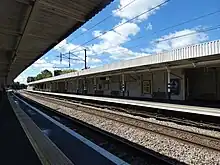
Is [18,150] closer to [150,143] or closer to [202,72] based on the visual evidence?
[150,143]

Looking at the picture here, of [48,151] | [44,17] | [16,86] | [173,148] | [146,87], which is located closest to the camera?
[48,151]

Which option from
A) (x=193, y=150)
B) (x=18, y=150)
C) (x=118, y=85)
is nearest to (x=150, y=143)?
(x=193, y=150)

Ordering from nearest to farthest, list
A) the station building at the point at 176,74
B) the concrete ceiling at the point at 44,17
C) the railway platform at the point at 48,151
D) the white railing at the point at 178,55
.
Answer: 1. the railway platform at the point at 48,151
2. the concrete ceiling at the point at 44,17
3. the white railing at the point at 178,55
4. the station building at the point at 176,74

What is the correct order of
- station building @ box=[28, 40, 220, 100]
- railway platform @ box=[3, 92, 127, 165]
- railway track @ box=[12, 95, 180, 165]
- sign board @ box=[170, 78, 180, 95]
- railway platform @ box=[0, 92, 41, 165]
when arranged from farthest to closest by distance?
1. sign board @ box=[170, 78, 180, 95]
2. station building @ box=[28, 40, 220, 100]
3. railway track @ box=[12, 95, 180, 165]
4. railway platform @ box=[3, 92, 127, 165]
5. railway platform @ box=[0, 92, 41, 165]

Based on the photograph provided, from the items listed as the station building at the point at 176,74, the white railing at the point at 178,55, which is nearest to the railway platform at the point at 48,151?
the white railing at the point at 178,55

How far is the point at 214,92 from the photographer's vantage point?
2069 cm

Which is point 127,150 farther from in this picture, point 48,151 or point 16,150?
point 16,150

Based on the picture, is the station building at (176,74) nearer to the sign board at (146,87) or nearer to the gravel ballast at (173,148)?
the sign board at (146,87)

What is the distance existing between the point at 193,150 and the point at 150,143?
140 centimetres

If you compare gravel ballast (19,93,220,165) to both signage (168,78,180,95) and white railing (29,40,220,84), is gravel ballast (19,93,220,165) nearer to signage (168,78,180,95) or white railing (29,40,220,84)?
white railing (29,40,220,84)

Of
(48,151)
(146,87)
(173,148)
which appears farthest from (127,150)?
(146,87)

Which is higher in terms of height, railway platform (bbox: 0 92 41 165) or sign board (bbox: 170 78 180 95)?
sign board (bbox: 170 78 180 95)

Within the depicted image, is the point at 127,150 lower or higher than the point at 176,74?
lower

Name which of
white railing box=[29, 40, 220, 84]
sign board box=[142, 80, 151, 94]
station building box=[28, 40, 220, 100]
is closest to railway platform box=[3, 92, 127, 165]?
white railing box=[29, 40, 220, 84]
